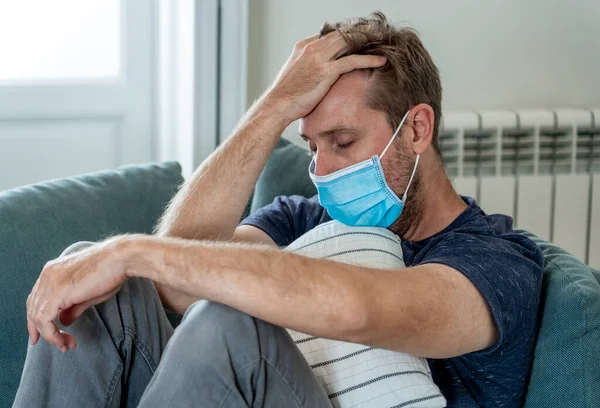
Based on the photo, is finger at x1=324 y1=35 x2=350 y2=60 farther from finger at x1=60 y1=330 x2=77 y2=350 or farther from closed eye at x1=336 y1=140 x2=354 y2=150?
finger at x1=60 y1=330 x2=77 y2=350

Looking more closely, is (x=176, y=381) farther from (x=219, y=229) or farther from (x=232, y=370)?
(x=219, y=229)

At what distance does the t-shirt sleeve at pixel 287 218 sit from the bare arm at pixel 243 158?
0.06 m

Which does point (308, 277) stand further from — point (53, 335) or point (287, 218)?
point (287, 218)

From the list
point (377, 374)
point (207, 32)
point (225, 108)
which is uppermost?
point (207, 32)

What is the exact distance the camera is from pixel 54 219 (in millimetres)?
1927

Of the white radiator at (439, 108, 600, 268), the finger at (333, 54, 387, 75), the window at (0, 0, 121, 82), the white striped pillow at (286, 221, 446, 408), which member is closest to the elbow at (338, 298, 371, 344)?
the white striped pillow at (286, 221, 446, 408)

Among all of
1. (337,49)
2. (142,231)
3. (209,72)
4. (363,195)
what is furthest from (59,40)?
(363,195)

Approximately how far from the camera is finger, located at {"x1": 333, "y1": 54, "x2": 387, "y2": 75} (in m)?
1.69

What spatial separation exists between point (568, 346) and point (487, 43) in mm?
1316

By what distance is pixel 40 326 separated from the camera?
1436mm

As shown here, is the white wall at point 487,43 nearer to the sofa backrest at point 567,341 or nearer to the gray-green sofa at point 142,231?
the gray-green sofa at point 142,231

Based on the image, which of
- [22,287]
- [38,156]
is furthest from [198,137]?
[22,287]

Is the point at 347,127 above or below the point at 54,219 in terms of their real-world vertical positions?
above

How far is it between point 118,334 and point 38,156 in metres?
1.30
